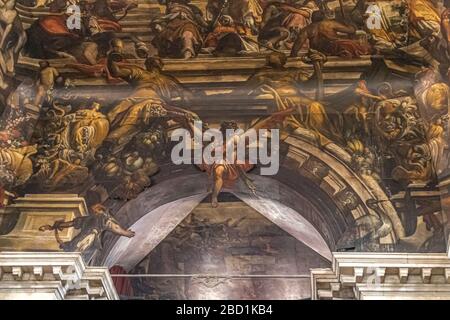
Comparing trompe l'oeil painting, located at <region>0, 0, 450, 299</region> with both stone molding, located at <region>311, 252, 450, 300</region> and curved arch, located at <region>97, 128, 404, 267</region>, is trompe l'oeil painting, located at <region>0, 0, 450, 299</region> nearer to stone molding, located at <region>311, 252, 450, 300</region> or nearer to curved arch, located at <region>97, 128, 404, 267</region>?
curved arch, located at <region>97, 128, 404, 267</region>

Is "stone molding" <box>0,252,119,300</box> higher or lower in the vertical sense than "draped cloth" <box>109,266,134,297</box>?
lower

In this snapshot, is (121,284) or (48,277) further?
(121,284)

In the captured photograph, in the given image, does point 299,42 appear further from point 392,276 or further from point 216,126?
point 392,276

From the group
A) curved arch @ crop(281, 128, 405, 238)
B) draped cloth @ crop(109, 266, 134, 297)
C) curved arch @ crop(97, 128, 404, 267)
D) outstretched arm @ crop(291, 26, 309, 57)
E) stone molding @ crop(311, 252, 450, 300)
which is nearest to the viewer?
stone molding @ crop(311, 252, 450, 300)

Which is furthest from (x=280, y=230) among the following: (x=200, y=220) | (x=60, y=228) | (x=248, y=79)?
(x=60, y=228)

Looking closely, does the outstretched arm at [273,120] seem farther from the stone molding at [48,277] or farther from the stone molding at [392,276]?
the stone molding at [48,277]

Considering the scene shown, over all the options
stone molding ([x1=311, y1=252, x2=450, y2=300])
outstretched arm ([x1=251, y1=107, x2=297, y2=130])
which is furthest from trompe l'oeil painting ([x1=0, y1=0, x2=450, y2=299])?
stone molding ([x1=311, y1=252, x2=450, y2=300])

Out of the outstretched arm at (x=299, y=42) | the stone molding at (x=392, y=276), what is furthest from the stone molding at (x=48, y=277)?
the outstretched arm at (x=299, y=42)

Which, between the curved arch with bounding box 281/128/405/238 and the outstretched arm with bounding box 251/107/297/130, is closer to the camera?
the curved arch with bounding box 281/128/405/238

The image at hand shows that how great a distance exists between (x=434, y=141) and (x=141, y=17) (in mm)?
5009

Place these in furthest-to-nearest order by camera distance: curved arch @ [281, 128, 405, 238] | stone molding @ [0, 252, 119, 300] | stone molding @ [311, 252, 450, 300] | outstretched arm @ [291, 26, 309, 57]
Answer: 1. outstretched arm @ [291, 26, 309, 57]
2. curved arch @ [281, 128, 405, 238]
3. stone molding @ [0, 252, 119, 300]
4. stone molding @ [311, 252, 450, 300]

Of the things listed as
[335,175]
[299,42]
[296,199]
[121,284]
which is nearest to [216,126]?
[296,199]

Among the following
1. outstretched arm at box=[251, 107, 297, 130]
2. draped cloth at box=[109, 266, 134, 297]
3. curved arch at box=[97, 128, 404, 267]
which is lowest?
draped cloth at box=[109, 266, 134, 297]

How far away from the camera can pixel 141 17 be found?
49.2 feet
